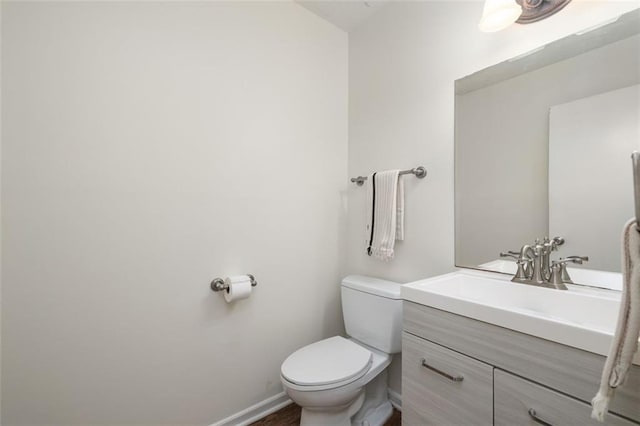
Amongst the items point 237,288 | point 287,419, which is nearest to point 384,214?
point 237,288

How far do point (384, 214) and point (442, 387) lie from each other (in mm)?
894

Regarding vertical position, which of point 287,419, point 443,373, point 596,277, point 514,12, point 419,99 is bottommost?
point 287,419

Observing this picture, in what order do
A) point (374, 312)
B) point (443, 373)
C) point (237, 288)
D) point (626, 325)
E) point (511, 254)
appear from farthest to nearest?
point (374, 312), point (237, 288), point (511, 254), point (443, 373), point (626, 325)

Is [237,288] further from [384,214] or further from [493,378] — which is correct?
[493,378]

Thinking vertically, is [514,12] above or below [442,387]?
above

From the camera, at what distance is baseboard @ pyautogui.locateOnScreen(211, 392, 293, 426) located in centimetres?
147

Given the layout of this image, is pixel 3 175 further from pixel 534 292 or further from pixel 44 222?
pixel 534 292

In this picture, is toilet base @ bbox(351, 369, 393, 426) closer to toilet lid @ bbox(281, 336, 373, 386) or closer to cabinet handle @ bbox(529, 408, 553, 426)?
toilet lid @ bbox(281, 336, 373, 386)

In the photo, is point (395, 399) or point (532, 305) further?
point (395, 399)

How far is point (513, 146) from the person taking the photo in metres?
1.27

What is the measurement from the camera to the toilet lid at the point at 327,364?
1.22 m

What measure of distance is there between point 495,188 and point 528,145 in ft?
0.73

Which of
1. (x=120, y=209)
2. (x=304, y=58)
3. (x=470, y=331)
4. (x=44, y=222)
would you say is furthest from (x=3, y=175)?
(x=470, y=331)

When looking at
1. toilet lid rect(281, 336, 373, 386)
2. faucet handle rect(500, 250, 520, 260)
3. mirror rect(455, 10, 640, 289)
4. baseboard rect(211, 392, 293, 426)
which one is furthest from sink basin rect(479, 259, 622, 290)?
baseboard rect(211, 392, 293, 426)
